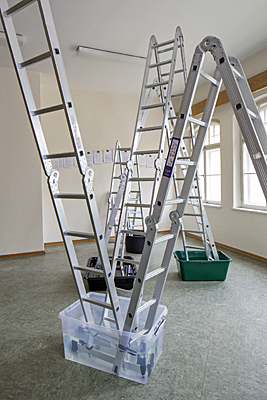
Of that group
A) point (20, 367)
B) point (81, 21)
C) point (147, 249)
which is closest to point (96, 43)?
point (81, 21)

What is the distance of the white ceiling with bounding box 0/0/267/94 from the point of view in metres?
3.06

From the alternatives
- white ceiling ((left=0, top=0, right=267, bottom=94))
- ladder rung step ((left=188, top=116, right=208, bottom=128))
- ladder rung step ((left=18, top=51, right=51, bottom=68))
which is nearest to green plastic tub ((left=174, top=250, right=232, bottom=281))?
Answer: ladder rung step ((left=188, top=116, right=208, bottom=128))

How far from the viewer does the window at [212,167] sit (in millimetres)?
5617

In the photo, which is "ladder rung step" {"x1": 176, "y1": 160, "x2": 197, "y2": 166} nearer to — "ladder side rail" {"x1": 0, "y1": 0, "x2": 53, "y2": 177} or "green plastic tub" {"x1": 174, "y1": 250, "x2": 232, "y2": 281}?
"ladder side rail" {"x1": 0, "y1": 0, "x2": 53, "y2": 177}

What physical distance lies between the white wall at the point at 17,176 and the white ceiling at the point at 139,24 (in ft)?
1.80

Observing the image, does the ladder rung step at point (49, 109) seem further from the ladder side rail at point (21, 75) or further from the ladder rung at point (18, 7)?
the ladder rung at point (18, 7)

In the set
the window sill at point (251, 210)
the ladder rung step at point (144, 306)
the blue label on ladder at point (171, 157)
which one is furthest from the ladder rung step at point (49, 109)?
the window sill at point (251, 210)

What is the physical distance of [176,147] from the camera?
144cm

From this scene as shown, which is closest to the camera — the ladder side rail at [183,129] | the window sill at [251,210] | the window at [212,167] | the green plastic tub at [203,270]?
the ladder side rail at [183,129]

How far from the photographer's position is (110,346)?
5.68ft

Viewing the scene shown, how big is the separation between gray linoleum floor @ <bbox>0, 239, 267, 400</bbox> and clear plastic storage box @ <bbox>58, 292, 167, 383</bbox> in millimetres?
52

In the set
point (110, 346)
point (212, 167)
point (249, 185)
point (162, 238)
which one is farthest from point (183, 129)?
point (212, 167)

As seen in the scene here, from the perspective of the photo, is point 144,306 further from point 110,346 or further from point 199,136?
point 199,136

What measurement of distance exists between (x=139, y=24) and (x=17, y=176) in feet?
9.79
